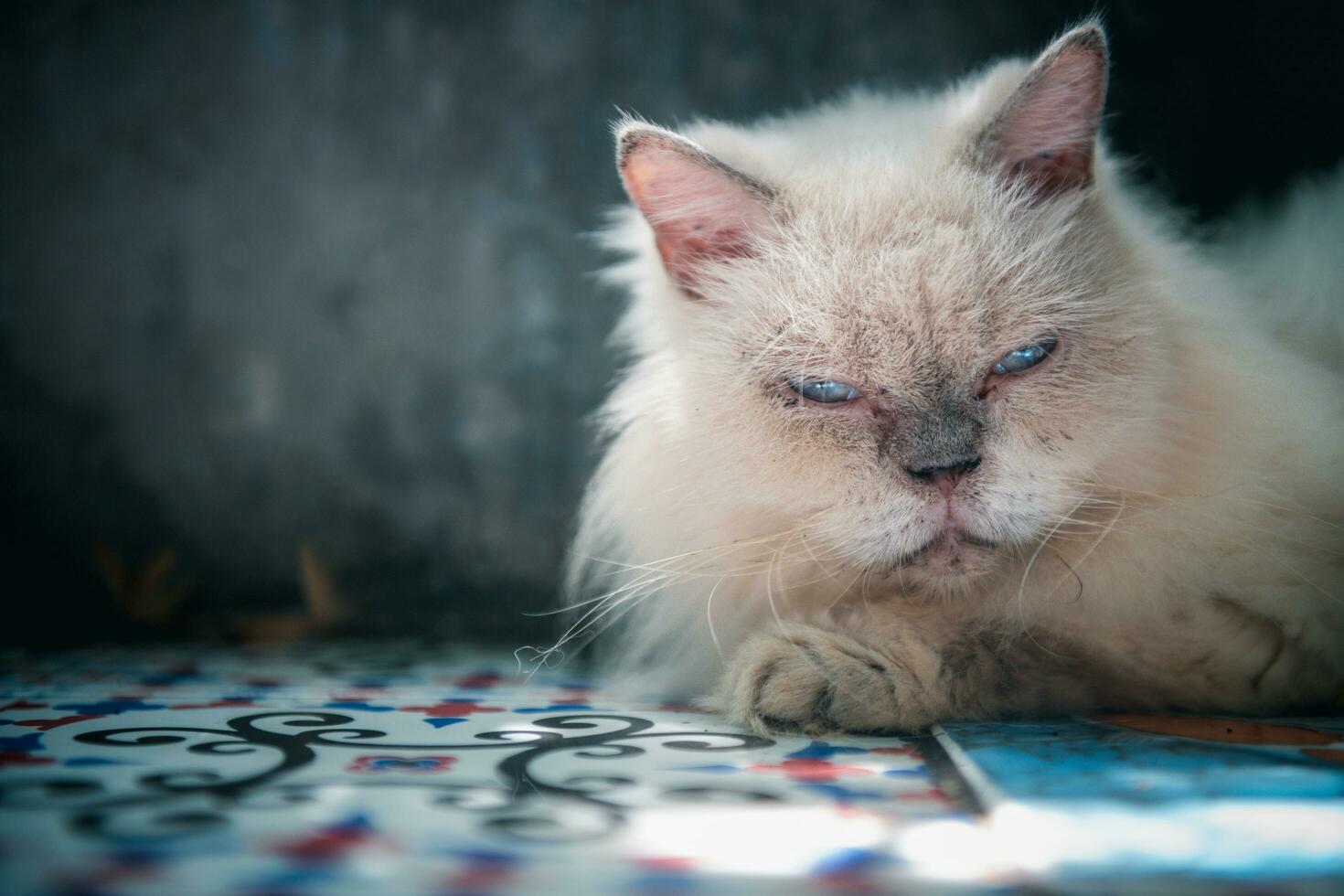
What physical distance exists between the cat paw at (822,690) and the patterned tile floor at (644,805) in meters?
0.03

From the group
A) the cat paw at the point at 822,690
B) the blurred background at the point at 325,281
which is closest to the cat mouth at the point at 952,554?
the cat paw at the point at 822,690

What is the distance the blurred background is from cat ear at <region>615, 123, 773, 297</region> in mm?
1294

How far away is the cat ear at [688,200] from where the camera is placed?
1.29 m

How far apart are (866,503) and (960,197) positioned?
0.41 metres

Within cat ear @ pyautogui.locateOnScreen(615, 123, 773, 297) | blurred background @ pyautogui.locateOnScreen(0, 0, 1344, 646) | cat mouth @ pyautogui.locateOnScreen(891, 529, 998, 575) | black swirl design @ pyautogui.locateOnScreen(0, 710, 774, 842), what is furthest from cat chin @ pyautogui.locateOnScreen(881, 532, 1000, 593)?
blurred background @ pyautogui.locateOnScreen(0, 0, 1344, 646)

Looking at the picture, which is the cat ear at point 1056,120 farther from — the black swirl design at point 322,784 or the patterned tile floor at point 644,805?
the black swirl design at point 322,784

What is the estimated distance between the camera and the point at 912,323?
1.17m

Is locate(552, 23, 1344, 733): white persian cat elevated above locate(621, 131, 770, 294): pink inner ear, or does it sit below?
below

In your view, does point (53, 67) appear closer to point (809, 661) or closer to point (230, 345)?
point (230, 345)

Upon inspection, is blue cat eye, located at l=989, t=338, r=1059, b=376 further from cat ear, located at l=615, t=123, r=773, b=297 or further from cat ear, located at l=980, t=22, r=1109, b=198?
cat ear, located at l=615, t=123, r=773, b=297

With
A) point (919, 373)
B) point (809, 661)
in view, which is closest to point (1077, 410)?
point (919, 373)

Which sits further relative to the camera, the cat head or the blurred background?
the blurred background

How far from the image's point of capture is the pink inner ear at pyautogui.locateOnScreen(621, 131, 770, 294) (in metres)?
1.29

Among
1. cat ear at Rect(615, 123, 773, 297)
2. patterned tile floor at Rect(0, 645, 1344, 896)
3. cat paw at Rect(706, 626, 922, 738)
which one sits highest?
cat ear at Rect(615, 123, 773, 297)
